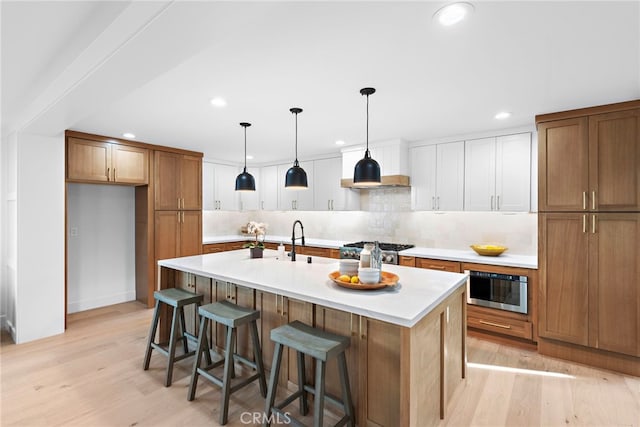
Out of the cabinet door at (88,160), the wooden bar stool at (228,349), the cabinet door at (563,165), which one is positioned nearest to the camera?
the wooden bar stool at (228,349)

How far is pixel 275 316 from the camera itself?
2.49 meters

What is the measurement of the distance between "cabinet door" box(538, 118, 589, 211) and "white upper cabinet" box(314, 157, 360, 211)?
260 cm

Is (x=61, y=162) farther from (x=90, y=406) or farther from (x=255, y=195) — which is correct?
(x=255, y=195)

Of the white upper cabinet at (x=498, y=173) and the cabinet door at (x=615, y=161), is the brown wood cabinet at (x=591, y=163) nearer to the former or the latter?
the cabinet door at (x=615, y=161)

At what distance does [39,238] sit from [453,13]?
175 inches

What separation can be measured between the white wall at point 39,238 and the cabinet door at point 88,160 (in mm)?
173

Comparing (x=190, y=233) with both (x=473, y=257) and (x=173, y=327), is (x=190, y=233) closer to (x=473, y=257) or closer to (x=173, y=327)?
(x=173, y=327)

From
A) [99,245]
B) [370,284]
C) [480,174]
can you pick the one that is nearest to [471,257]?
[480,174]

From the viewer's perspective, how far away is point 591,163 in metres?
2.85

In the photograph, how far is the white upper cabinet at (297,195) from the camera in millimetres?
5535

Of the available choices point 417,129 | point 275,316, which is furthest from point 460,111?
point 275,316

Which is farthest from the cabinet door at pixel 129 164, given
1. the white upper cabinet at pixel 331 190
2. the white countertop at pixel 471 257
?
the white countertop at pixel 471 257

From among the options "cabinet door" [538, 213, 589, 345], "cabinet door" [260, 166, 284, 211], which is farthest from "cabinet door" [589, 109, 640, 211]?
"cabinet door" [260, 166, 284, 211]

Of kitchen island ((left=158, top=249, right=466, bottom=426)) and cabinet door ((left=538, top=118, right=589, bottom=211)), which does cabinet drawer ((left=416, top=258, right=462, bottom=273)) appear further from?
kitchen island ((left=158, top=249, right=466, bottom=426))
